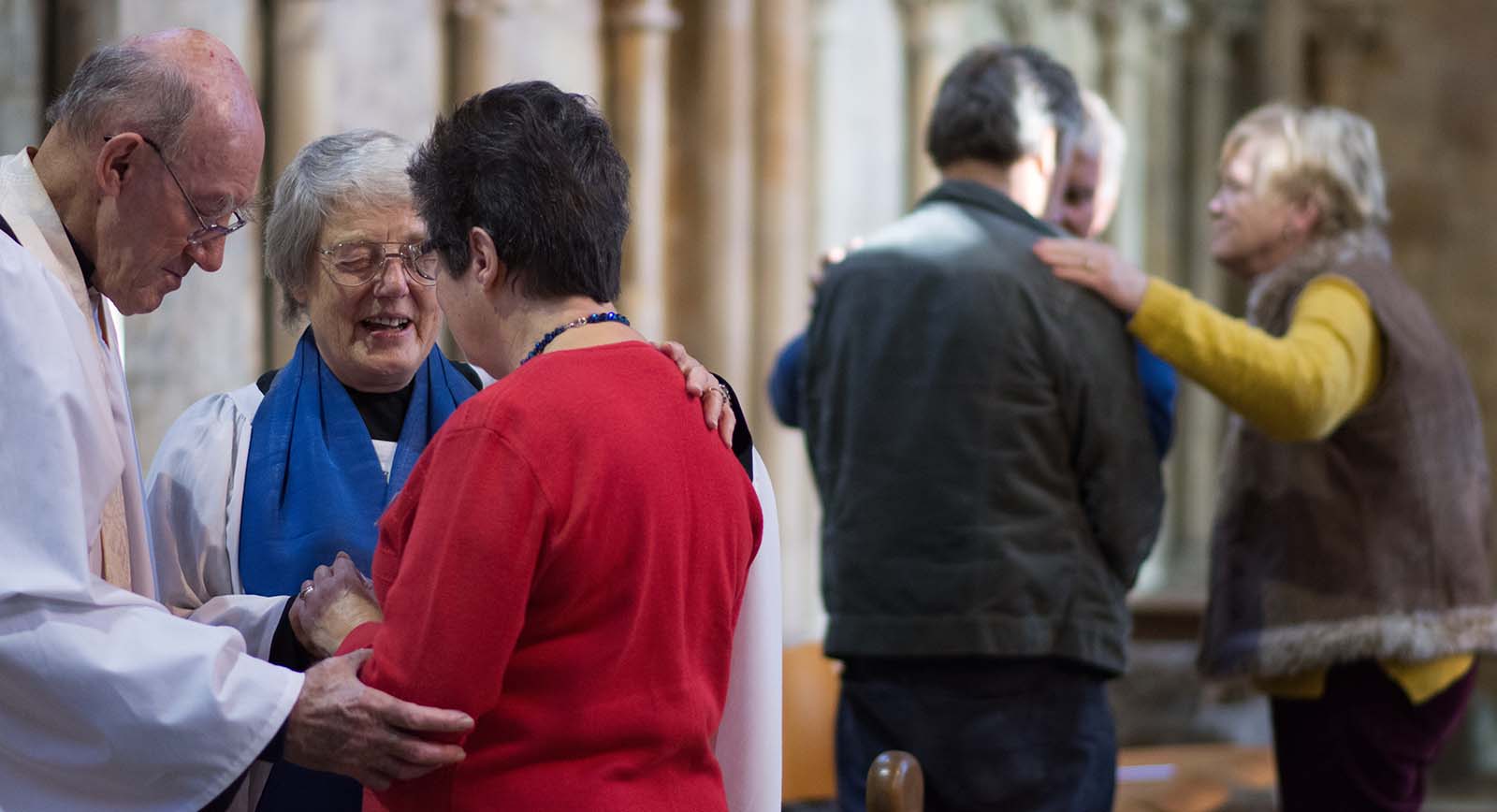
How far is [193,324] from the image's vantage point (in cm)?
393

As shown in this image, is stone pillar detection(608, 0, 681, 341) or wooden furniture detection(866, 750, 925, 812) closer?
wooden furniture detection(866, 750, 925, 812)

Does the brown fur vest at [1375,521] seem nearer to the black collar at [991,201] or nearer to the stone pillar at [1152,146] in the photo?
the black collar at [991,201]

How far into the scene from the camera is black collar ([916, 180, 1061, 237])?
304 cm

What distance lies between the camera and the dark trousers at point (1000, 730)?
2896mm

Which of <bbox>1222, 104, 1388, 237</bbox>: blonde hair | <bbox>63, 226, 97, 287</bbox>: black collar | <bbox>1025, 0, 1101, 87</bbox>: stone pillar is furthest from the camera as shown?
<bbox>1025, 0, 1101, 87</bbox>: stone pillar

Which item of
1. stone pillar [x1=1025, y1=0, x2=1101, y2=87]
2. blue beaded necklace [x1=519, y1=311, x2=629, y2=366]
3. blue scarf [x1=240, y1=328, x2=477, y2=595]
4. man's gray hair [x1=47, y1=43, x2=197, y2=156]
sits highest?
stone pillar [x1=1025, y1=0, x2=1101, y2=87]

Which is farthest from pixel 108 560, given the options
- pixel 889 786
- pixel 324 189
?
pixel 889 786

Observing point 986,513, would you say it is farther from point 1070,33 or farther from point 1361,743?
point 1070,33

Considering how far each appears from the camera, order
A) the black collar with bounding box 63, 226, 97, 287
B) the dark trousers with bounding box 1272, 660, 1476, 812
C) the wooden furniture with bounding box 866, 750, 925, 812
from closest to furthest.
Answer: the wooden furniture with bounding box 866, 750, 925, 812 → the black collar with bounding box 63, 226, 97, 287 → the dark trousers with bounding box 1272, 660, 1476, 812

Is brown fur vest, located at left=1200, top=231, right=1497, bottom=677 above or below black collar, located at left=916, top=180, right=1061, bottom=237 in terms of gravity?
below

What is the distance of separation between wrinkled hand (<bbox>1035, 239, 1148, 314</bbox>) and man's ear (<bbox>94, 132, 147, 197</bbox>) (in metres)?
1.51

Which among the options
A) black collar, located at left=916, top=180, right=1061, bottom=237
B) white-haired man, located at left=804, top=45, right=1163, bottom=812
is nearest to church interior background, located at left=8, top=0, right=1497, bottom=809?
white-haired man, located at left=804, top=45, right=1163, bottom=812

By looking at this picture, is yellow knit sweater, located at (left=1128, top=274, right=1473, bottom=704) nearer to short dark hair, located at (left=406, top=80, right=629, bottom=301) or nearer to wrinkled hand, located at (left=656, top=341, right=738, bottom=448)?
wrinkled hand, located at (left=656, top=341, right=738, bottom=448)

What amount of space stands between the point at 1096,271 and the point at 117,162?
5.26 ft
